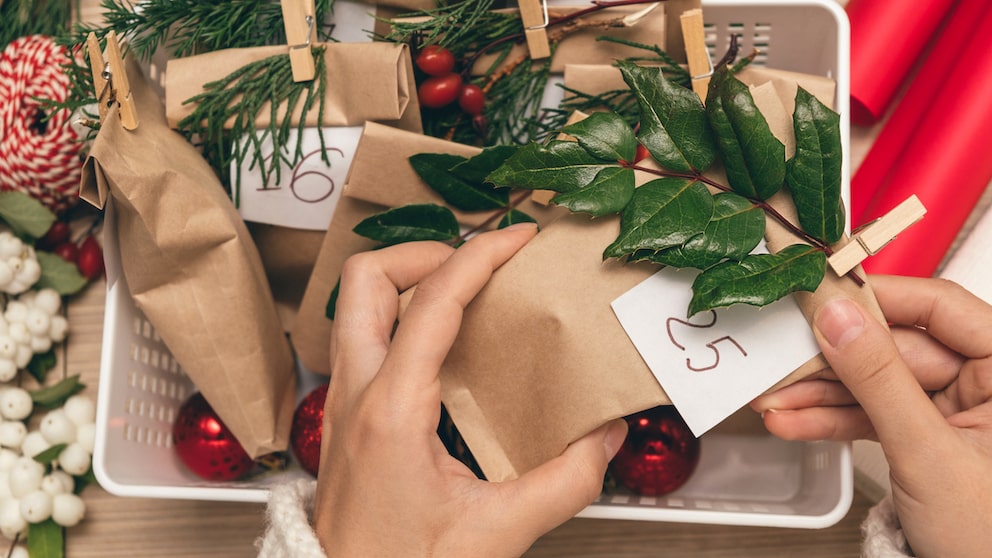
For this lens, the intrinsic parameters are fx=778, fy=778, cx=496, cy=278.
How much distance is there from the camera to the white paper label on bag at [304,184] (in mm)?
691

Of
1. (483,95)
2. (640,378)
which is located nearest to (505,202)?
(483,95)

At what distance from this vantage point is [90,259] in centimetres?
86

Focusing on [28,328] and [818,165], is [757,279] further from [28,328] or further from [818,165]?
[28,328]

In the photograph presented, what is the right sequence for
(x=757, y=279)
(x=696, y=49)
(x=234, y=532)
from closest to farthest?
(x=757, y=279)
(x=696, y=49)
(x=234, y=532)

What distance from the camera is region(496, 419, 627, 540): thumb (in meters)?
0.52

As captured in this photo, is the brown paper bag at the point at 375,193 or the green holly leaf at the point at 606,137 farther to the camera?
the brown paper bag at the point at 375,193

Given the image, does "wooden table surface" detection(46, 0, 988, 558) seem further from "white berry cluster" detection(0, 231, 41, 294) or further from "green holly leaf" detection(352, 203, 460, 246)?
"green holly leaf" detection(352, 203, 460, 246)

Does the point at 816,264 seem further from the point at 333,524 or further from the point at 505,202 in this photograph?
the point at 333,524

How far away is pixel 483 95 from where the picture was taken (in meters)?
0.70

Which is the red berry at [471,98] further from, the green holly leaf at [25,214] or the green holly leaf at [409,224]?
the green holly leaf at [25,214]

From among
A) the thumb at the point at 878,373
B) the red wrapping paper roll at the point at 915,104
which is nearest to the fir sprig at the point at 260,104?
the thumb at the point at 878,373

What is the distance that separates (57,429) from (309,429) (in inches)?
11.7

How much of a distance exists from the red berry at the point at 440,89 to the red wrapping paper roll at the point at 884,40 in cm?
40

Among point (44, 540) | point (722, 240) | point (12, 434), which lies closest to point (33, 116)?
point (12, 434)
